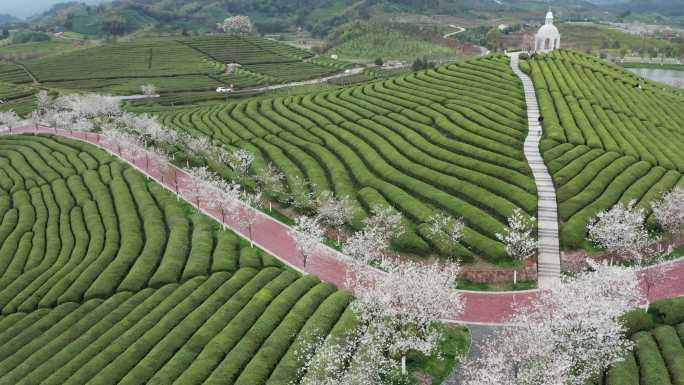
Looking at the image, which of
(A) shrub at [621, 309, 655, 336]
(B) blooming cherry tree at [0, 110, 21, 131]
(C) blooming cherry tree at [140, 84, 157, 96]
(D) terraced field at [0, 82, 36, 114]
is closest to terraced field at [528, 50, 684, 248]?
(A) shrub at [621, 309, 655, 336]

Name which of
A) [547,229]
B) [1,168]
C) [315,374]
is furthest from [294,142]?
[315,374]

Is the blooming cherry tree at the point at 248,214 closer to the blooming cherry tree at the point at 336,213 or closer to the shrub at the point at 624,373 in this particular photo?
the blooming cherry tree at the point at 336,213

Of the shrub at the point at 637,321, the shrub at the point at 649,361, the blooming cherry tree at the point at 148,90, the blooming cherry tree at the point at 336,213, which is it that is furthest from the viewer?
the blooming cherry tree at the point at 148,90

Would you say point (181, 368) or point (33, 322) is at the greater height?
point (181, 368)

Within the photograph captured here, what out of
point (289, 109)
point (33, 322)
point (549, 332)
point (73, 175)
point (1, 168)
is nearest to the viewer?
Result: point (549, 332)

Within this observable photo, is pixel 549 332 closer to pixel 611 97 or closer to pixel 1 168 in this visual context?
pixel 611 97

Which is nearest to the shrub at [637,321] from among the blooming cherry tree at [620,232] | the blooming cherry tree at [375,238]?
the blooming cherry tree at [620,232]
